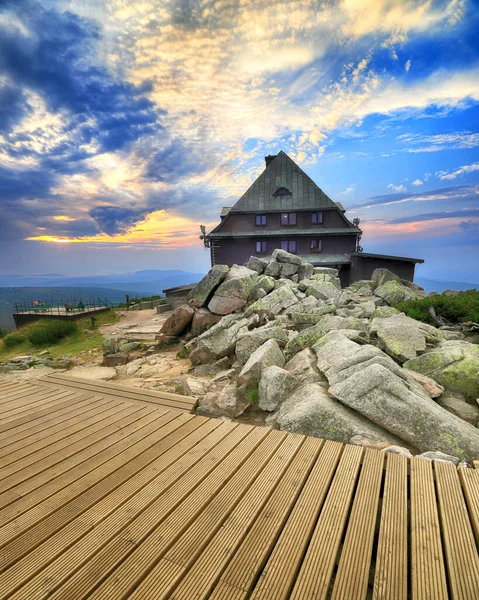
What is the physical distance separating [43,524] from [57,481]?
2.17 feet

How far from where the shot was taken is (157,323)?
67.0ft

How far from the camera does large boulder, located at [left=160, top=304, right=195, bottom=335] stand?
14.8 metres

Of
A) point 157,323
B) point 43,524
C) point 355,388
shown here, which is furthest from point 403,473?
point 157,323

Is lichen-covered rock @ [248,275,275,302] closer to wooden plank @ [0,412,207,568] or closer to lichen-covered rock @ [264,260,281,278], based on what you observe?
lichen-covered rock @ [264,260,281,278]

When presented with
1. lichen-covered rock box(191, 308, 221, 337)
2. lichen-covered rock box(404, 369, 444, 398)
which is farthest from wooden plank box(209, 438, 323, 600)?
lichen-covered rock box(191, 308, 221, 337)

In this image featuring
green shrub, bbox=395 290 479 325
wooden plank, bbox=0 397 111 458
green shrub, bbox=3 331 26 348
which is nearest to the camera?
wooden plank, bbox=0 397 111 458

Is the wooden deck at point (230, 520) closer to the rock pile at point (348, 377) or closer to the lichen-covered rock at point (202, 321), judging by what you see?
the rock pile at point (348, 377)

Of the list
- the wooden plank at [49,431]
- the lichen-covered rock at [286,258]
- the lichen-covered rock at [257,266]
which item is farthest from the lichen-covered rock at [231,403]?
the lichen-covered rock at [286,258]

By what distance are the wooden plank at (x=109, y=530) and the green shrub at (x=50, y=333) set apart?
1908 cm

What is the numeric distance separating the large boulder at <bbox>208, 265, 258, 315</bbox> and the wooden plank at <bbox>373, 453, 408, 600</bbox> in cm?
1172

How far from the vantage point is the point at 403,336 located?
25.4ft

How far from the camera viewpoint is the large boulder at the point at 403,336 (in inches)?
287

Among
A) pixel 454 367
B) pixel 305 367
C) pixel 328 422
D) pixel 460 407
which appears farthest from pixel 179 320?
pixel 460 407

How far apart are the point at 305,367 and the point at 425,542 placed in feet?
15.1
